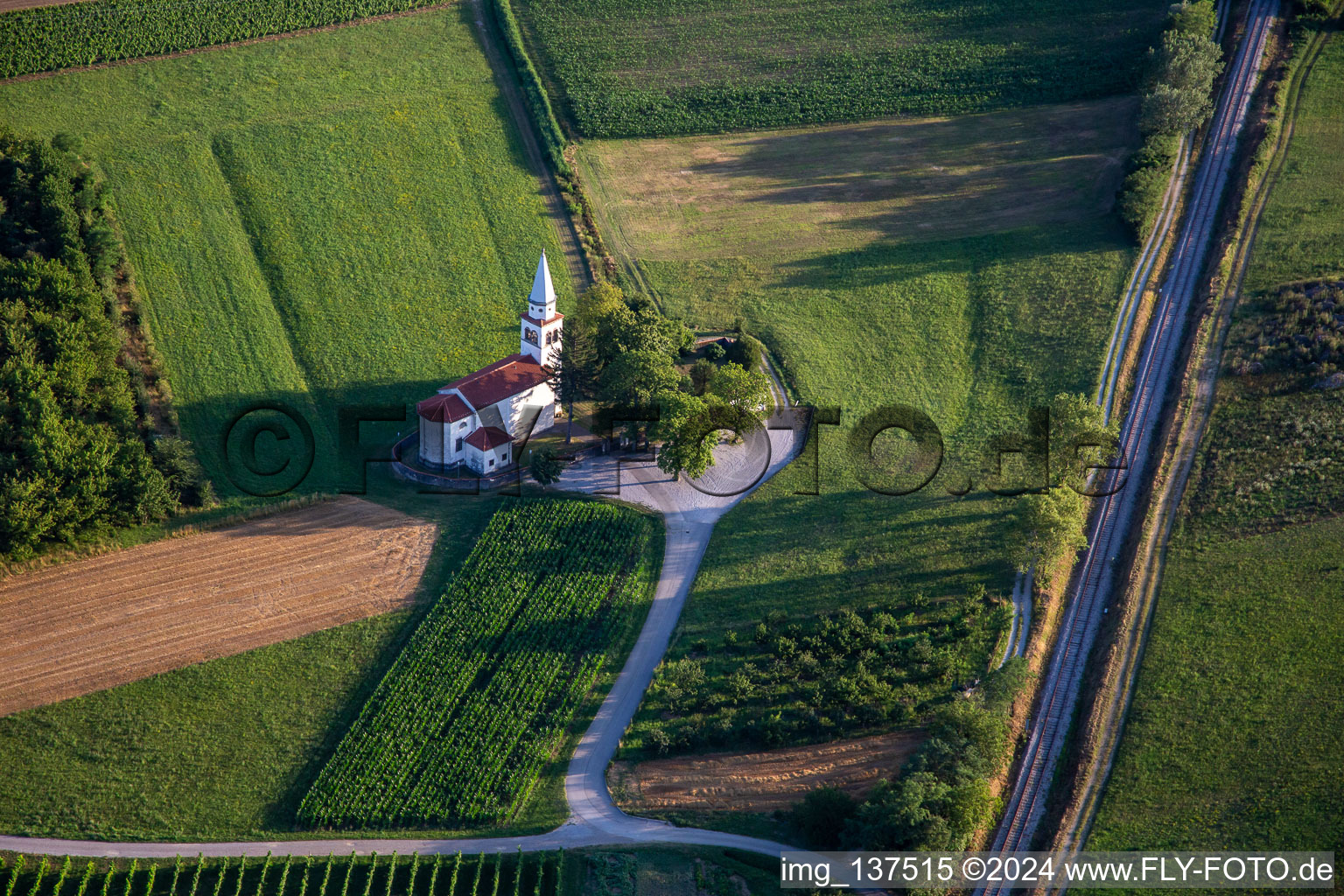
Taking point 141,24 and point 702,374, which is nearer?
point 702,374

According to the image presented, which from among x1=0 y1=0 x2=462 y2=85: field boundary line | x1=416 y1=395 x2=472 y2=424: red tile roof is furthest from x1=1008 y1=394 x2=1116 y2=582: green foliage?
x1=0 y1=0 x2=462 y2=85: field boundary line

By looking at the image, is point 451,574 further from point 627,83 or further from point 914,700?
point 627,83

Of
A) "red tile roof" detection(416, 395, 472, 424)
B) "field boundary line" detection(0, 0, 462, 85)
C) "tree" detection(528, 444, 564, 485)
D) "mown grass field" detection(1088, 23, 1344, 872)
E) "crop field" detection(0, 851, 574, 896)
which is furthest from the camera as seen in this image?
"field boundary line" detection(0, 0, 462, 85)

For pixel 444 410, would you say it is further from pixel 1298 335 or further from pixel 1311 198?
pixel 1311 198

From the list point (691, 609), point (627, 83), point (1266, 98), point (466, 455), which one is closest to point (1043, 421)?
point (691, 609)

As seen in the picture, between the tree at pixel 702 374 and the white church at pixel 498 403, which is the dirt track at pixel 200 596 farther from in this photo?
the tree at pixel 702 374

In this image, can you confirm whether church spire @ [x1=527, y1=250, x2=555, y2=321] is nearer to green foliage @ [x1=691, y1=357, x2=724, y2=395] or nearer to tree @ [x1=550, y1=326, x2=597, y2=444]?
tree @ [x1=550, y1=326, x2=597, y2=444]

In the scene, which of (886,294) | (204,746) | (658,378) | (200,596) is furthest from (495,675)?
(886,294)
